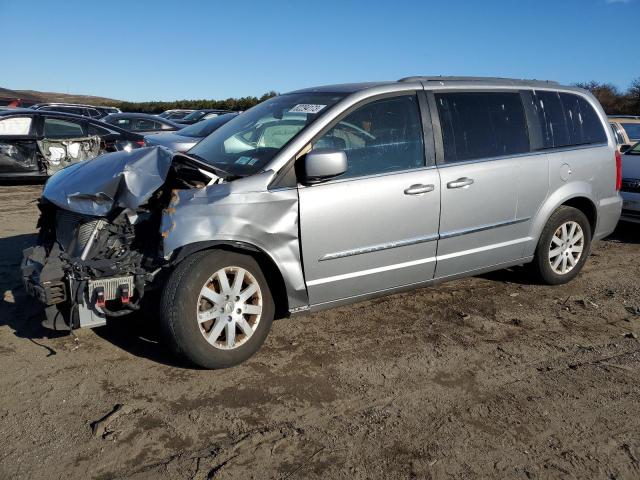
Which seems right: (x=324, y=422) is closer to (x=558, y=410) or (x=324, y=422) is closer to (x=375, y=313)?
(x=558, y=410)

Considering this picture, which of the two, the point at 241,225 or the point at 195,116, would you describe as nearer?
the point at 241,225

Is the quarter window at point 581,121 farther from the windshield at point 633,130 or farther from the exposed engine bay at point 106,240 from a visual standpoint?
the windshield at point 633,130

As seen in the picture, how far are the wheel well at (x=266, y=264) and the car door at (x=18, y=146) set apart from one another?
8018 millimetres

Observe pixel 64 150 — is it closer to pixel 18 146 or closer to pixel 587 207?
pixel 18 146

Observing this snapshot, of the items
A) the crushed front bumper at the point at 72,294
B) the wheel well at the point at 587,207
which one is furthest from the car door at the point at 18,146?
the wheel well at the point at 587,207

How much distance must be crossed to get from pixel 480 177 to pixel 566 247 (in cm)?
147

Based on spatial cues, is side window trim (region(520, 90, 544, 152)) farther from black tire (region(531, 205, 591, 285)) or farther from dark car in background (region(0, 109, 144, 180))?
dark car in background (region(0, 109, 144, 180))

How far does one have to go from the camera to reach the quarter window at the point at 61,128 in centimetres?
1049

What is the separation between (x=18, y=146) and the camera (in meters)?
10.2

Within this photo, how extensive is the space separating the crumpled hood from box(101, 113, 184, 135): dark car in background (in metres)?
10.7

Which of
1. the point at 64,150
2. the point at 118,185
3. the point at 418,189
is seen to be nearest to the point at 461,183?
the point at 418,189

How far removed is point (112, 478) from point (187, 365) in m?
1.13

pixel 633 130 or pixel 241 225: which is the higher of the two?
pixel 633 130

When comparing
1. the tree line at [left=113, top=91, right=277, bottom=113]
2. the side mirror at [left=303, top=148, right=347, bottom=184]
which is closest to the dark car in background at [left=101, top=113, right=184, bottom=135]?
the side mirror at [left=303, top=148, right=347, bottom=184]
